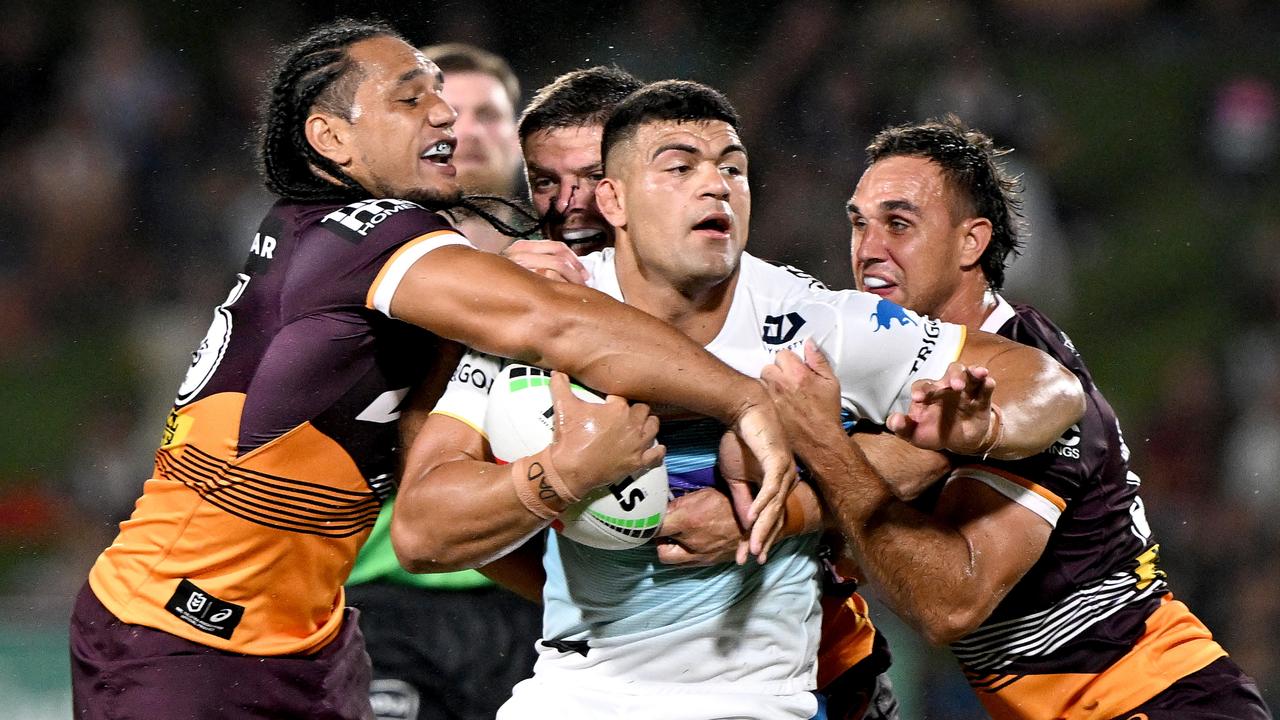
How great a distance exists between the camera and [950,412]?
2.76m

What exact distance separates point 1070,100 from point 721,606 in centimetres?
702

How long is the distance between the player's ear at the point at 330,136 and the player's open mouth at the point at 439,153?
0.18m

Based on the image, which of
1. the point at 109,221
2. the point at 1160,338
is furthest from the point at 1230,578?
the point at 109,221

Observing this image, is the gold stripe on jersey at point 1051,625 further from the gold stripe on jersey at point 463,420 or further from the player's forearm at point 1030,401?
the gold stripe on jersey at point 463,420

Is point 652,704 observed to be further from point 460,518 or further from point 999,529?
point 999,529

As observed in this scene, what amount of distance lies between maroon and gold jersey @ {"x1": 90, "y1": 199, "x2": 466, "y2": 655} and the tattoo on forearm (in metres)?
0.55

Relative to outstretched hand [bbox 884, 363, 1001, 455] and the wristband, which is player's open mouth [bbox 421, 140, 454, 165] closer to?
the wristband

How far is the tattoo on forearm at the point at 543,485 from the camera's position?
266cm

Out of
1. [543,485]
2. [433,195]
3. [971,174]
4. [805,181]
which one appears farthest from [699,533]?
[805,181]

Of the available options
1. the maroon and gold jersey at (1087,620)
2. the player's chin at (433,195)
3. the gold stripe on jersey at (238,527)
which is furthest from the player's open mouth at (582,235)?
the maroon and gold jersey at (1087,620)

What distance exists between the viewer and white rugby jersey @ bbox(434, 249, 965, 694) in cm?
292

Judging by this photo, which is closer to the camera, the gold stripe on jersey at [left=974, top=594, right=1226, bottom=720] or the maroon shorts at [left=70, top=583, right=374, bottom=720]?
the maroon shorts at [left=70, top=583, right=374, bottom=720]

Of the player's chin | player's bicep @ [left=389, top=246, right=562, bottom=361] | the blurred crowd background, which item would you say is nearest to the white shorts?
player's bicep @ [left=389, top=246, right=562, bottom=361]

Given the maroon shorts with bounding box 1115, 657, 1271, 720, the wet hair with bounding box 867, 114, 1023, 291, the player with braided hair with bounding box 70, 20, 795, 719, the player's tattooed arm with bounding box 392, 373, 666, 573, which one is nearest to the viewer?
the player's tattooed arm with bounding box 392, 373, 666, 573
